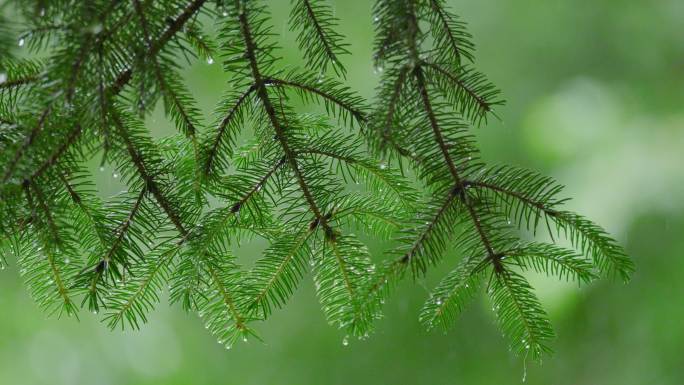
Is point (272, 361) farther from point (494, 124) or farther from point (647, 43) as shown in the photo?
point (647, 43)

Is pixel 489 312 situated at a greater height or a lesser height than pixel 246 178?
greater

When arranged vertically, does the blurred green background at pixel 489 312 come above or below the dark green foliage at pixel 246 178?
above

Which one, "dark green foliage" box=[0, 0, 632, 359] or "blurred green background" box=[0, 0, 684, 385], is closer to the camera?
"dark green foliage" box=[0, 0, 632, 359]

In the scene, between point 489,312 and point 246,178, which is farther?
point 489,312

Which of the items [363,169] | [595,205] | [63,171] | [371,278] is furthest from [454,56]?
[595,205]

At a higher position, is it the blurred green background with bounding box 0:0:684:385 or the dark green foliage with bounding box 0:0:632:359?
the blurred green background with bounding box 0:0:684:385
